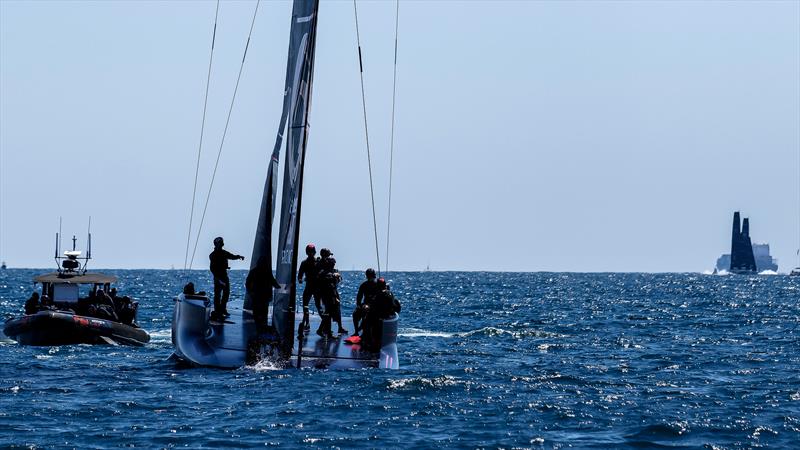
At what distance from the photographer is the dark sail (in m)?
25.5

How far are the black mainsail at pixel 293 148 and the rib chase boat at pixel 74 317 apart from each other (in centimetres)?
991

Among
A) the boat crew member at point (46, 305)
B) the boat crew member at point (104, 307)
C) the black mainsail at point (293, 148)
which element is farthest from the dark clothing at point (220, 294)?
the boat crew member at point (46, 305)

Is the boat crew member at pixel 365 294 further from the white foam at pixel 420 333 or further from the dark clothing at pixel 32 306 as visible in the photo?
the white foam at pixel 420 333

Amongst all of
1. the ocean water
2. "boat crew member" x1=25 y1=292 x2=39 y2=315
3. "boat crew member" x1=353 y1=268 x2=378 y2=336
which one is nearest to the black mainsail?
the ocean water

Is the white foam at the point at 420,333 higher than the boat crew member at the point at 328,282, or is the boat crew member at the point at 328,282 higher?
the boat crew member at the point at 328,282

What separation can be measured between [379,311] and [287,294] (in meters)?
2.46

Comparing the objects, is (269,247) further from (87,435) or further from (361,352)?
(87,435)

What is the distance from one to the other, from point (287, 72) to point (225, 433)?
9535mm

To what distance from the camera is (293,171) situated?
25.5 meters

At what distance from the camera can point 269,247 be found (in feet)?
88.9

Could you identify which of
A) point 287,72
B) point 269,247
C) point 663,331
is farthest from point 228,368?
point 663,331

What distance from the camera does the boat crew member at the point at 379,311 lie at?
27.0 m

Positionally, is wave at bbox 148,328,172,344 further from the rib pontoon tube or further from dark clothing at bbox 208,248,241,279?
dark clothing at bbox 208,248,241,279

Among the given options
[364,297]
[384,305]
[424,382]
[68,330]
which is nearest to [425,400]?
[424,382]
